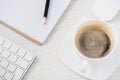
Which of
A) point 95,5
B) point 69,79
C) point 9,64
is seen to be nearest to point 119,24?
point 95,5

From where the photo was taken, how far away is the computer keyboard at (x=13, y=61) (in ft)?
1.98

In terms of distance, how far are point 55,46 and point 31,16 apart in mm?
112

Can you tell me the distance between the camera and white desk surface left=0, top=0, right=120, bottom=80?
61cm

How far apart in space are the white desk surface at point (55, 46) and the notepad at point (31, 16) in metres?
0.02

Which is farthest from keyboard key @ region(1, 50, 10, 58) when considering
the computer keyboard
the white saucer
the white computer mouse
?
the white computer mouse

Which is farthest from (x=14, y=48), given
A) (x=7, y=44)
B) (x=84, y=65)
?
(x=84, y=65)

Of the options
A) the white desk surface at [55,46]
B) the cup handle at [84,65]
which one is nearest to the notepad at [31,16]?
the white desk surface at [55,46]

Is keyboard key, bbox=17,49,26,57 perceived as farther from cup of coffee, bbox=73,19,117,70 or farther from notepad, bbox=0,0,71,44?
cup of coffee, bbox=73,19,117,70

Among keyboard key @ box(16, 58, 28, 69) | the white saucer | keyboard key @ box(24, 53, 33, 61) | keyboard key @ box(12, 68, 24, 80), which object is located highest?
the white saucer

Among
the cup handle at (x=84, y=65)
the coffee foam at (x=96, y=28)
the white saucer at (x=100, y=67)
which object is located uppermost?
the coffee foam at (x=96, y=28)

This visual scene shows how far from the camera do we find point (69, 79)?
61 cm

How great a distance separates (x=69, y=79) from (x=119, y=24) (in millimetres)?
201

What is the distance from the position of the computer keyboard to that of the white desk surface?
0.8 inches

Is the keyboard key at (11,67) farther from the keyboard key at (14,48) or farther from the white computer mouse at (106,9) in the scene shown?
the white computer mouse at (106,9)
